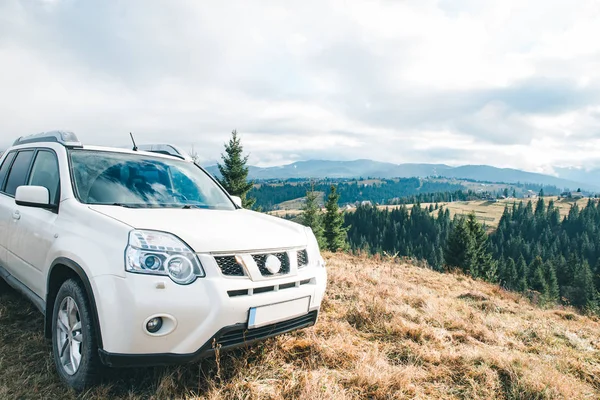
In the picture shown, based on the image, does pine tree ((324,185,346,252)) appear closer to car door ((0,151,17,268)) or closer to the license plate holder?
car door ((0,151,17,268))

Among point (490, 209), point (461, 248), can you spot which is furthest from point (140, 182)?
point (490, 209)

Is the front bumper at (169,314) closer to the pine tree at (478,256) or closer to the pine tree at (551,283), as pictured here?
the pine tree at (478,256)

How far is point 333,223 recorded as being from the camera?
40469mm

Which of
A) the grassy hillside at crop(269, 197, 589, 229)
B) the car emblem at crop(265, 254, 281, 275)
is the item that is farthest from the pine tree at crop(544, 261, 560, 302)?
the car emblem at crop(265, 254, 281, 275)

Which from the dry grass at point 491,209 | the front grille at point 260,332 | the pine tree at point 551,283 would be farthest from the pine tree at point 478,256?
the dry grass at point 491,209

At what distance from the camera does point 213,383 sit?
294 centimetres

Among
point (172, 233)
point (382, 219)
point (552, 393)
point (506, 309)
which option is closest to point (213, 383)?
point (172, 233)

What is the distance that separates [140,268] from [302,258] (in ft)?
4.75

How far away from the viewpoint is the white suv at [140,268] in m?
2.43

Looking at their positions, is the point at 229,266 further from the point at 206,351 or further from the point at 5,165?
the point at 5,165

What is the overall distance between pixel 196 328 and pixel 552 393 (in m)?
3.20

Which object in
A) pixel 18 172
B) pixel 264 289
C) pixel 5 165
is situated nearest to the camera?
pixel 264 289

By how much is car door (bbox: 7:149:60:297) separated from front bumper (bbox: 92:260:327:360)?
1.28 metres

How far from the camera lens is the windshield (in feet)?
11.2
